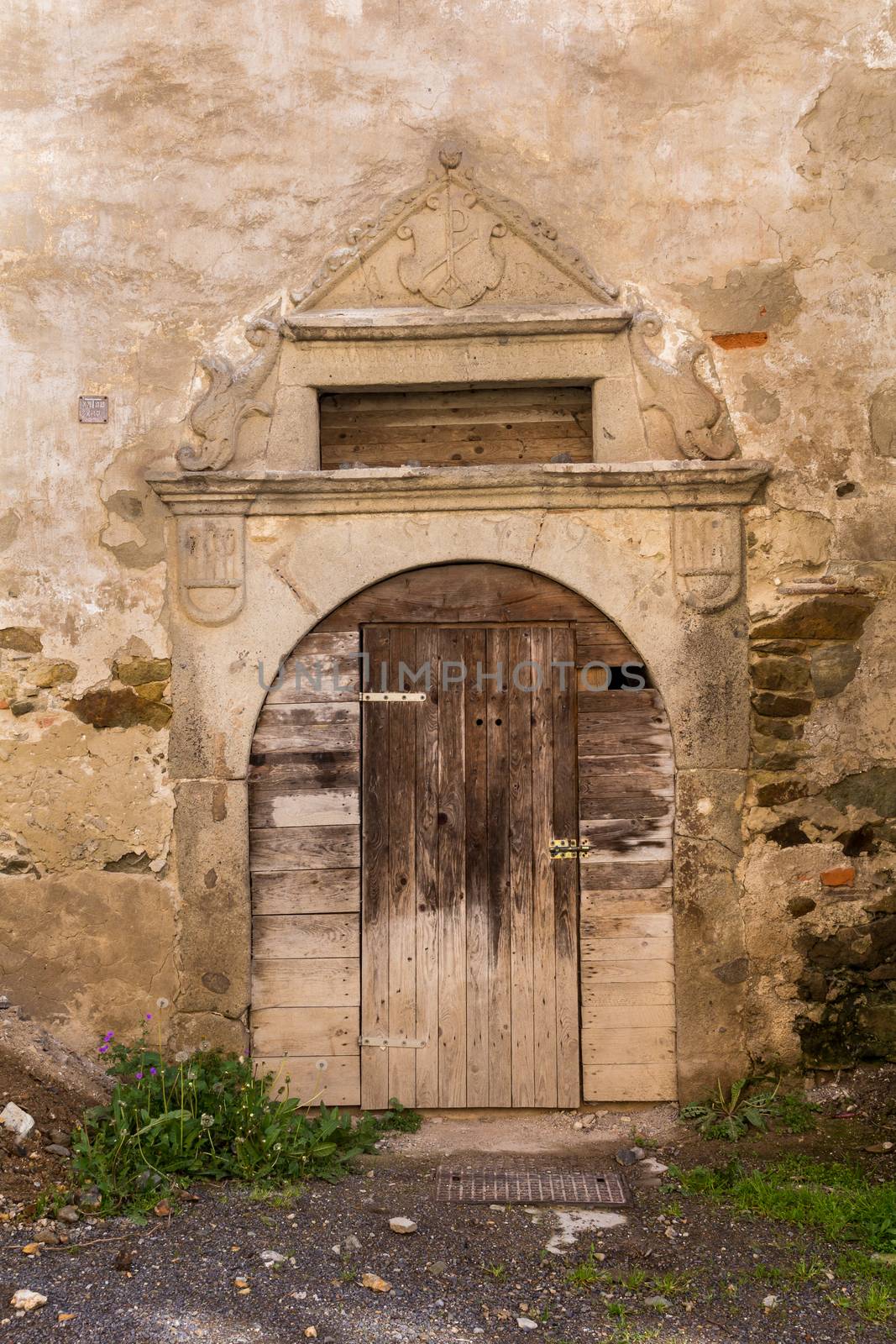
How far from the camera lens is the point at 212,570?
401 centimetres

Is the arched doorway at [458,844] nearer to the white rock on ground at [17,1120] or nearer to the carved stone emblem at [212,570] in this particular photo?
the carved stone emblem at [212,570]

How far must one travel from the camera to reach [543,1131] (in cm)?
396

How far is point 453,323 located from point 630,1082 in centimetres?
297

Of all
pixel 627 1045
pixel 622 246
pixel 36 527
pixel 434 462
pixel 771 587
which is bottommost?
pixel 627 1045

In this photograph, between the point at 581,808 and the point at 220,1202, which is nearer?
the point at 220,1202

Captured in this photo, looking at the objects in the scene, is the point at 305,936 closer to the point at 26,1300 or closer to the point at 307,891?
the point at 307,891

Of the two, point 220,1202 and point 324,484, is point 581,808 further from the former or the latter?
point 220,1202

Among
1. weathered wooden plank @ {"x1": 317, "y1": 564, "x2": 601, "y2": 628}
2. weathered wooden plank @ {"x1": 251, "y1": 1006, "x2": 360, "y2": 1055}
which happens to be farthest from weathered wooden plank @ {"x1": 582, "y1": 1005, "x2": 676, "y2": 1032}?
weathered wooden plank @ {"x1": 317, "y1": 564, "x2": 601, "y2": 628}

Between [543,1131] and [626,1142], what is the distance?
0.32m

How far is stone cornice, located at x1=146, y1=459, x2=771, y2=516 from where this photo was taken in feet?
12.9

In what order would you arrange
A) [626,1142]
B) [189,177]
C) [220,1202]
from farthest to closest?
1. [189,177]
2. [626,1142]
3. [220,1202]

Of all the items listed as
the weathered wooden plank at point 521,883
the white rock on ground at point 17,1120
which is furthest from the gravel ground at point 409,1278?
the weathered wooden plank at point 521,883

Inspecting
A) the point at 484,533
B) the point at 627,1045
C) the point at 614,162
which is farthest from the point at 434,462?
the point at 627,1045

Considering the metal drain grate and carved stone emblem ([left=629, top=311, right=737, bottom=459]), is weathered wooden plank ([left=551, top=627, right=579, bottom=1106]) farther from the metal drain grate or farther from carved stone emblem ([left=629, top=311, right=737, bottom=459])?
carved stone emblem ([left=629, top=311, right=737, bottom=459])
